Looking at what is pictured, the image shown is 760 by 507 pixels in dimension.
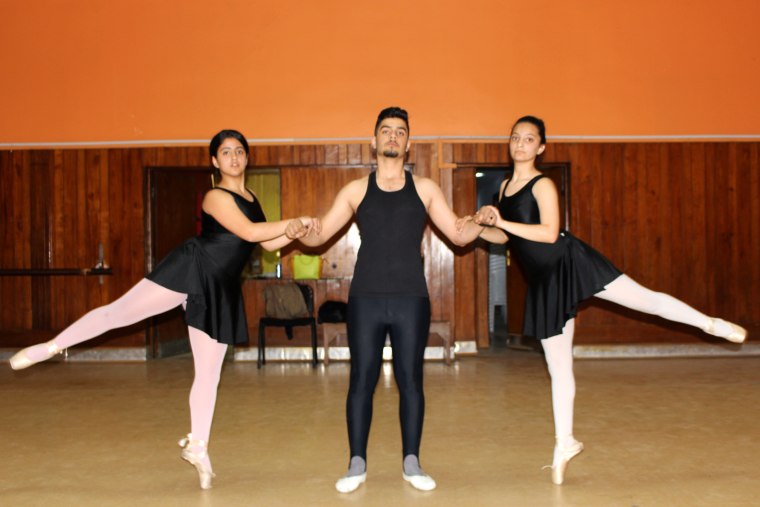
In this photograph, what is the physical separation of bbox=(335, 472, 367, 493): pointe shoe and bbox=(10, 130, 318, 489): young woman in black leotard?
0.62 m

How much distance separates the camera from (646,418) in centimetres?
482

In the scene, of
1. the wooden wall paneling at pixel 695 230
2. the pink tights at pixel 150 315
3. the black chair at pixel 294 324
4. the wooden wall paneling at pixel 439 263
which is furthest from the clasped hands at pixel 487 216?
the wooden wall paneling at pixel 695 230

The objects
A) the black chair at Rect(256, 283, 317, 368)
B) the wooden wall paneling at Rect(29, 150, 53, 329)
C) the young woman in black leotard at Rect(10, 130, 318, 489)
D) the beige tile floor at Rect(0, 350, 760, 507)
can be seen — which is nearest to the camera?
the beige tile floor at Rect(0, 350, 760, 507)

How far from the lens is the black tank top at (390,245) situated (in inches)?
130

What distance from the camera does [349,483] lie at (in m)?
3.26

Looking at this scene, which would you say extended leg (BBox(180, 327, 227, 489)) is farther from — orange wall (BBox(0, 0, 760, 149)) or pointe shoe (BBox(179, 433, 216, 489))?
orange wall (BBox(0, 0, 760, 149))

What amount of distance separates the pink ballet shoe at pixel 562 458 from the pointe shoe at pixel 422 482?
565 millimetres

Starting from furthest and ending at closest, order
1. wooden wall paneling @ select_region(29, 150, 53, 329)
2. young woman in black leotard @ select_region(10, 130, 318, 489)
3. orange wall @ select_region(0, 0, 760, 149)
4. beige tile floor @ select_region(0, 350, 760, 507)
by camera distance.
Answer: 1. wooden wall paneling @ select_region(29, 150, 53, 329)
2. orange wall @ select_region(0, 0, 760, 149)
3. young woman in black leotard @ select_region(10, 130, 318, 489)
4. beige tile floor @ select_region(0, 350, 760, 507)

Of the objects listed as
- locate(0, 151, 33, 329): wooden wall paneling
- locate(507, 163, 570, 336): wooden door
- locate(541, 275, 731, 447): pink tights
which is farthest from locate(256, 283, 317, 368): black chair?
locate(541, 275, 731, 447): pink tights

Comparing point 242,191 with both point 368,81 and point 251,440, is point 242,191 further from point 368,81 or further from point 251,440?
point 368,81

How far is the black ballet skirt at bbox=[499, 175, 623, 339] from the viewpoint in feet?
11.2

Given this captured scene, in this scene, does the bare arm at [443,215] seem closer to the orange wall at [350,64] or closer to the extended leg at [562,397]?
the extended leg at [562,397]

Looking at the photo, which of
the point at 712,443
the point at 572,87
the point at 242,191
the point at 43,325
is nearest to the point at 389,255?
the point at 242,191

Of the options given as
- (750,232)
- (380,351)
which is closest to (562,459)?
(380,351)
